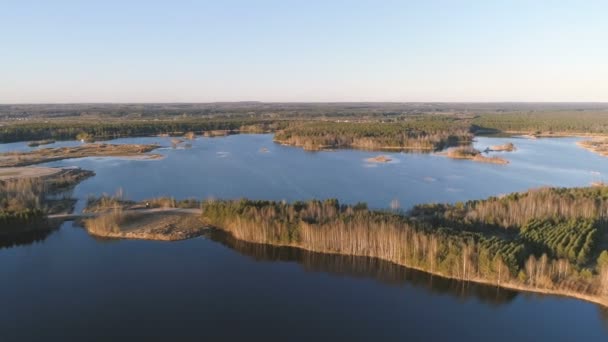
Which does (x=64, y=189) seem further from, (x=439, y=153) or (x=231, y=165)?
(x=439, y=153)

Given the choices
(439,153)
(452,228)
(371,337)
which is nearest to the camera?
(371,337)

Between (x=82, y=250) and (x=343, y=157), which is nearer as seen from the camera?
(x=82, y=250)

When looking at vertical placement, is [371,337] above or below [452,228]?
below

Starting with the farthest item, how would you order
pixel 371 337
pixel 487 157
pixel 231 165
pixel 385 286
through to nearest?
pixel 487 157
pixel 231 165
pixel 385 286
pixel 371 337

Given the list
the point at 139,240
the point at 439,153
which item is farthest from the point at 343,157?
the point at 139,240

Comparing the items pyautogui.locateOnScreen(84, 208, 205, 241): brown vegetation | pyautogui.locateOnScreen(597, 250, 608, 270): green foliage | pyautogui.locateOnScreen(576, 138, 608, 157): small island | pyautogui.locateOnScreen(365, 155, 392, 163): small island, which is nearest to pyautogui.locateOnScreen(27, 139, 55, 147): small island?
pyautogui.locateOnScreen(84, 208, 205, 241): brown vegetation

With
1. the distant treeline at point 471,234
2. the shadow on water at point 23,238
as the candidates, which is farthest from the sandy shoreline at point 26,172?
the distant treeline at point 471,234

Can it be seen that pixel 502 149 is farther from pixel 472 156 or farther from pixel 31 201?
pixel 31 201
